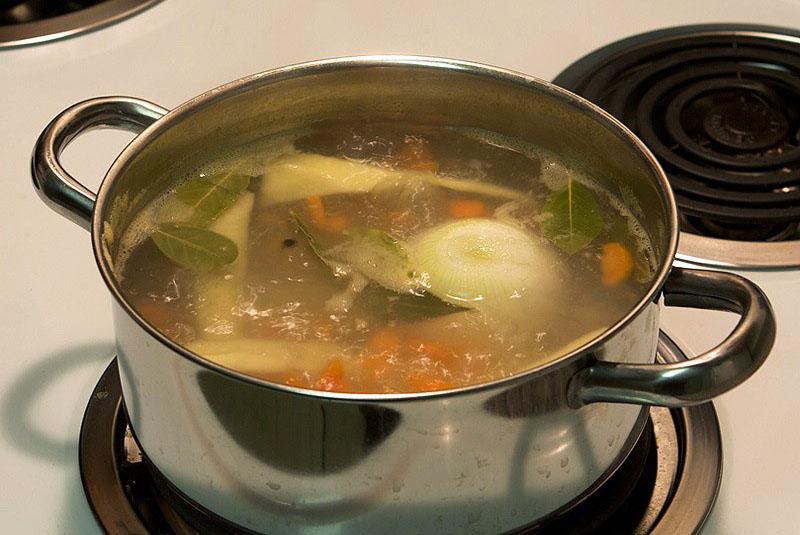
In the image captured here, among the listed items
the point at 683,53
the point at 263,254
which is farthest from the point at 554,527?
the point at 683,53

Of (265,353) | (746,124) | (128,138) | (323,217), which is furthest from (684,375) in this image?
(128,138)

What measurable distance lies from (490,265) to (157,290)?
0.80ft

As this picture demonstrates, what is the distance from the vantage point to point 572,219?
0.81 m

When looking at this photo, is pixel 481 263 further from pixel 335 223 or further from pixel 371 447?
pixel 371 447

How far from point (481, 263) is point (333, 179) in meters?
0.18

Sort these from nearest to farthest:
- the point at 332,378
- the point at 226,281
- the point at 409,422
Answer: the point at 409,422 < the point at 332,378 < the point at 226,281

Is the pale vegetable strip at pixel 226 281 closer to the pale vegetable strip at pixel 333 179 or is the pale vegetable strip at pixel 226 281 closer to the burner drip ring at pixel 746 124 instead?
the pale vegetable strip at pixel 333 179

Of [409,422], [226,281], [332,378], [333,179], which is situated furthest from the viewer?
[333,179]

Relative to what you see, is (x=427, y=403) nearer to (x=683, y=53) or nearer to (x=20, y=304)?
(x=20, y=304)

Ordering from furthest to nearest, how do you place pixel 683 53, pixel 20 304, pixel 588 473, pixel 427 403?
pixel 683 53 → pixel 20 304 → pixel 588 473 → pixel 427 403

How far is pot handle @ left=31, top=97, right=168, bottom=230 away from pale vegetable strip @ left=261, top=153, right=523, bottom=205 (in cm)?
13

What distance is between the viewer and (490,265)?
754 millimetres

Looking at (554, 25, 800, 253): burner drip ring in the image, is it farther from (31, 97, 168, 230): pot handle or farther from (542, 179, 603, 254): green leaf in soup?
(31, 97, 168, 230): pot handle

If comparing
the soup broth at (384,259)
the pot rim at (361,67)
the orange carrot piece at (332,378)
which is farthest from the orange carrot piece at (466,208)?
the orange carrot piece at (332,378)
